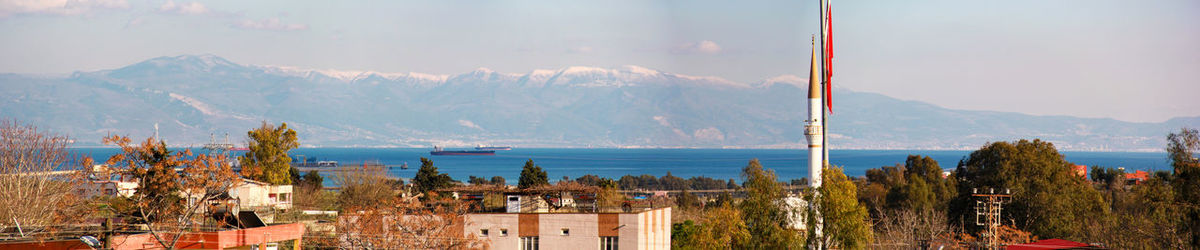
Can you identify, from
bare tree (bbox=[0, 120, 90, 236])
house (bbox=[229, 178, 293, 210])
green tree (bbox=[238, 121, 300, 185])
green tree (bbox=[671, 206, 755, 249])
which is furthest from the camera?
green tree (bbox=[238, 121, 300, 185])

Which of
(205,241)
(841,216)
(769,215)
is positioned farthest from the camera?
(769,215)

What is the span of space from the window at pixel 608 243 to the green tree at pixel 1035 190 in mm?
33961

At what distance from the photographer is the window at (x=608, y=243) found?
45.4 metres

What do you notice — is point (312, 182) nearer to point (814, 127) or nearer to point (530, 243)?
point (814, 127)

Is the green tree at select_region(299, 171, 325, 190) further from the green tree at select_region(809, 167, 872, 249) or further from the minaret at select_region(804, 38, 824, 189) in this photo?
the green tree at select_region(809, 167, 872, 249)

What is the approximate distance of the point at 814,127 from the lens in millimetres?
71562

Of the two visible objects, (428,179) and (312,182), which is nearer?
(428,179)

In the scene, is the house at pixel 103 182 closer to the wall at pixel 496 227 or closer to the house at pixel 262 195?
the house at pixel 262 195

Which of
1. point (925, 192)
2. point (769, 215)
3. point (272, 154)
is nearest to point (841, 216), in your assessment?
point (769, 215)

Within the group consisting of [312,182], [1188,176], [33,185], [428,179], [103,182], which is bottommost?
[312,182]

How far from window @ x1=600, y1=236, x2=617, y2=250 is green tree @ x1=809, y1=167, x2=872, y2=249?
9110 millimetres

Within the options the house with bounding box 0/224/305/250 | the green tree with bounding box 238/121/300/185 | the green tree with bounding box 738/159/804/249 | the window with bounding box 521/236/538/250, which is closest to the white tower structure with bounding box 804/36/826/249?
the green tree with bounding box 738/159/804/249

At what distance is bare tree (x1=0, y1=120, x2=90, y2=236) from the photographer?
47.3 meters

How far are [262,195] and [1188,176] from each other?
58.7 metres
